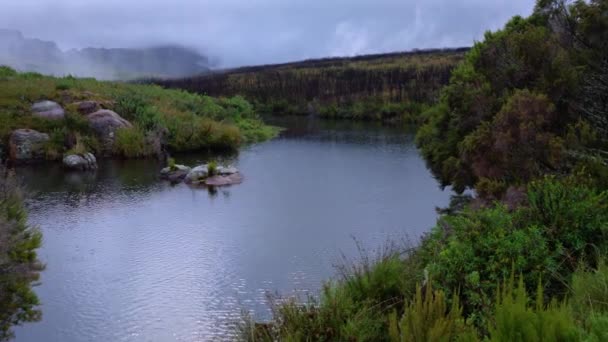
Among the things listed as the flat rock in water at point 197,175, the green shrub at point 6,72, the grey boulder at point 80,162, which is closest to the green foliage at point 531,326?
the flat rock in water at point 197,175

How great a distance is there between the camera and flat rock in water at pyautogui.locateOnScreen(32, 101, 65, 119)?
30859 mm

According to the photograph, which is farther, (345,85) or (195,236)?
(345,85)

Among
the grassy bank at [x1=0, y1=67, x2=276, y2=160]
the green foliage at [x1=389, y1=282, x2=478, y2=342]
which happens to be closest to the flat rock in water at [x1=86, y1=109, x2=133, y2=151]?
the grassy bank at [x1=0, y1=67, x2=276, y2=160]

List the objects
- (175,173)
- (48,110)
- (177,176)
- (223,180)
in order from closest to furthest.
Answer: (223,180), (177,176), (175,173), (48,110)

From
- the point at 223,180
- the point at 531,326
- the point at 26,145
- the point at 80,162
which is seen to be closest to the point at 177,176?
the point at 223,180

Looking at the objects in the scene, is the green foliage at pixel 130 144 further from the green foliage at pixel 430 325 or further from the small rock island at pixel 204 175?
the green foliage at pixel 430 325

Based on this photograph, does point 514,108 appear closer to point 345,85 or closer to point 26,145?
point 26,145

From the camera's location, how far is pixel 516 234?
707 cm

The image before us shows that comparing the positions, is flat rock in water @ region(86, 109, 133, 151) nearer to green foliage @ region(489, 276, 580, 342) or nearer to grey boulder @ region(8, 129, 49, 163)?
grey boulder @ region(8, 129, 49, 163)

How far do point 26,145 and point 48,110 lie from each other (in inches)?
142

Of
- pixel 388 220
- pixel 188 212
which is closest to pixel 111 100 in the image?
pixel 188 212

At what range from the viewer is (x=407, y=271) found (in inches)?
340

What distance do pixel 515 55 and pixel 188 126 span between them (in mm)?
22714

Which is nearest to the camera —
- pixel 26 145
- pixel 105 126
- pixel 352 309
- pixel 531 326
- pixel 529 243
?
pixel 531 326
